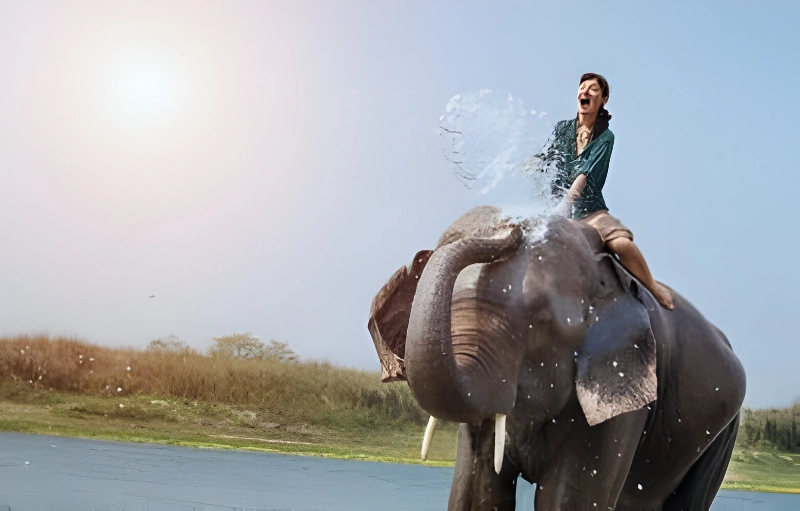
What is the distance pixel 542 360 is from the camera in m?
1.68

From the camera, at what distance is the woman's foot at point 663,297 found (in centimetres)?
198

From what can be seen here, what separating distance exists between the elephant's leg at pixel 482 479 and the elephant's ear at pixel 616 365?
9.7 inches

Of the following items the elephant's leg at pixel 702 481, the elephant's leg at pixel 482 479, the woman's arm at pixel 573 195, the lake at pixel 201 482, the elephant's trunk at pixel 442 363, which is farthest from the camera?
the lake at pixel 201 482

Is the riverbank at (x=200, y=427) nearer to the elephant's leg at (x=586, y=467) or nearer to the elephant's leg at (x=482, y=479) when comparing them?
the elephant's leg at (x=482, y=479)

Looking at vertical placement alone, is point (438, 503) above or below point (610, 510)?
below

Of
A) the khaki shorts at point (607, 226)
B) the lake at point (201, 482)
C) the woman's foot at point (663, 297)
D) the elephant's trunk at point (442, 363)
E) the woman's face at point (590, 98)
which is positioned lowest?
the lake at point (201, 482)

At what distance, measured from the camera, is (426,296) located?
1.52m

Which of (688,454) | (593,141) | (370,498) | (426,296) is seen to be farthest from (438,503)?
(426,296)

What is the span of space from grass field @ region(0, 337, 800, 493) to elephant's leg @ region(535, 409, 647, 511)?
162 inches

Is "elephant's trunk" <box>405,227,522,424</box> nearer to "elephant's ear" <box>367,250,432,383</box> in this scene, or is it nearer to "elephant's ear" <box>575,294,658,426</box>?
"elephant's ear" <box>575,294,658,426</box>

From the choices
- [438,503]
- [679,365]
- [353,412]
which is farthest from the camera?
[353,412]

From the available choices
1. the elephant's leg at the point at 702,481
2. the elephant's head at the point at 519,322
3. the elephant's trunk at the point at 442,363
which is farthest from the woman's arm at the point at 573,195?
the elephant's leg at the point at 702,481

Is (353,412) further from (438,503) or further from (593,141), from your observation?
(593,141)

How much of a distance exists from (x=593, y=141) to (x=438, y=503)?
2.35 m
